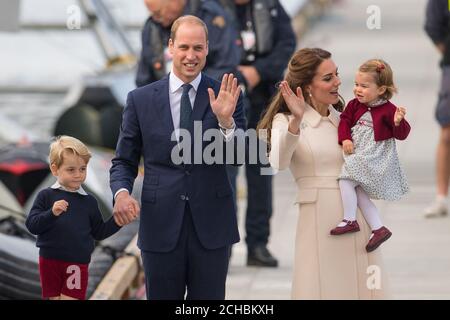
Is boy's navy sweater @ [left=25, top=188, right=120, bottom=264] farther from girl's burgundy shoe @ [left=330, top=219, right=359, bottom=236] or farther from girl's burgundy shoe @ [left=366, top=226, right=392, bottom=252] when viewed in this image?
girl's burgundy shoe @ [left=366, top=226, right=392, bottom=252]

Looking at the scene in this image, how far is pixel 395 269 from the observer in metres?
11.7

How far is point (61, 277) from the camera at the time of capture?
23.0 ft

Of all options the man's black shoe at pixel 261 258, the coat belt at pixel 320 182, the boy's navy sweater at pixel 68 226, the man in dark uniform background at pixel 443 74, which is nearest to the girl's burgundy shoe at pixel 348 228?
the coat belt at pixel 320 182

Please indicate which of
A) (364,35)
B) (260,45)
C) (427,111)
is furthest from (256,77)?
(364,35)

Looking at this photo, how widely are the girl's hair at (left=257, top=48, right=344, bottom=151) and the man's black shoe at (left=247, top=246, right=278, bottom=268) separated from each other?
168 inches

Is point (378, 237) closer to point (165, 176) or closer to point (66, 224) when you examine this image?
point (165, 176)

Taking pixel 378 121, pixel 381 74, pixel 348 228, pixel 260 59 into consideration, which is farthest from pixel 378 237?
pixel 260 59

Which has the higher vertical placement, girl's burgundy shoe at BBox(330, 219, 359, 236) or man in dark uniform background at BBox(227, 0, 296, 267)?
man in dark uniform background at BBox(227, 0, 296, 267)

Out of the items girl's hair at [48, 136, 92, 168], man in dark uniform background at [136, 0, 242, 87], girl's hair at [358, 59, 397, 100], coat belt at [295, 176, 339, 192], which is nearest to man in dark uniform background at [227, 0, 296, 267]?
man in dark uniform background at [136, 0, 242, 87]

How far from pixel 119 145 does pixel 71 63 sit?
27766mm

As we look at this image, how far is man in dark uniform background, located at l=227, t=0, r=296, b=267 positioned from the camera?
10828mm

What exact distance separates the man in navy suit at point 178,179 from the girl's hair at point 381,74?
57 centimetres

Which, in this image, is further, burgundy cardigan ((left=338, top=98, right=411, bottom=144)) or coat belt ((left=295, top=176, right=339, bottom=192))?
coat belt ((left=295, top=176, right=339, bottom=192))

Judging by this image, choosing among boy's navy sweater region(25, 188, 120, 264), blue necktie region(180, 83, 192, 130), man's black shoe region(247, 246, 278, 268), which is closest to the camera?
boy's navy sweater region(25, 188, 120, 264)
